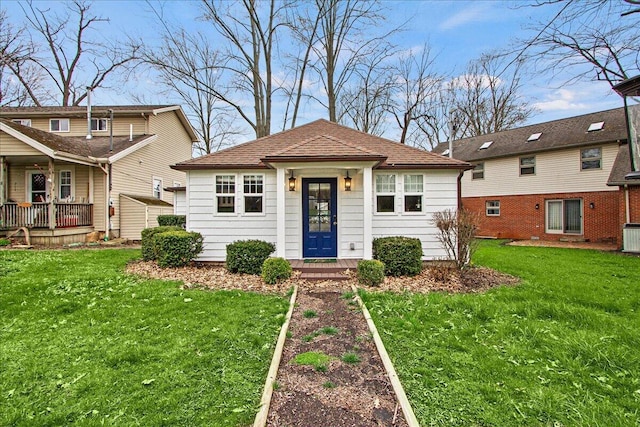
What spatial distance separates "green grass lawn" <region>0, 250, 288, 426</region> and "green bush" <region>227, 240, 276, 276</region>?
1.39m

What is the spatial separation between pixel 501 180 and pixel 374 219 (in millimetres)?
12683

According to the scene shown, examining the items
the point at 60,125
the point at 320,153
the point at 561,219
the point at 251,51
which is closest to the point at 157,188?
the point at 60,125

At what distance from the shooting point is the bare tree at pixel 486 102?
24047mm

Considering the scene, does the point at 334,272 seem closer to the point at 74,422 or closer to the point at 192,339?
the point at 192,339

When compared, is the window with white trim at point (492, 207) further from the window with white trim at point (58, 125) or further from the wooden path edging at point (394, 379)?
the window with white trim at point (58, 125)

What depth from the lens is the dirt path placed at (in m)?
2.50

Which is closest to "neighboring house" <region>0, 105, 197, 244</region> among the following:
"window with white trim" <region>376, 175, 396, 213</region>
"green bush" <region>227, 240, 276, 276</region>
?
"green bush" <region>227, 240, 276, 276</region>

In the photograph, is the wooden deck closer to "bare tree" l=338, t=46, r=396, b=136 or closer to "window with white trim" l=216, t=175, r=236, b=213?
"window with white trim" l=216, t=175, r=236, b=213

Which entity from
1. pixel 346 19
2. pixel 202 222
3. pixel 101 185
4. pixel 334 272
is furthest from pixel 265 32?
pixel 334 272

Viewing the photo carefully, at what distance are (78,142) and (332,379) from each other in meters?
16.6

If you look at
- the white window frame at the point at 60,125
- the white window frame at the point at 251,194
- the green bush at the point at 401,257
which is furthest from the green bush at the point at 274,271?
the white window frame at the point at 60,125

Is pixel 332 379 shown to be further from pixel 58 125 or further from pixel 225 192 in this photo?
pixel 58 125

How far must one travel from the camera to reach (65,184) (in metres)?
13.0

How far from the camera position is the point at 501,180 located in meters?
16.9
